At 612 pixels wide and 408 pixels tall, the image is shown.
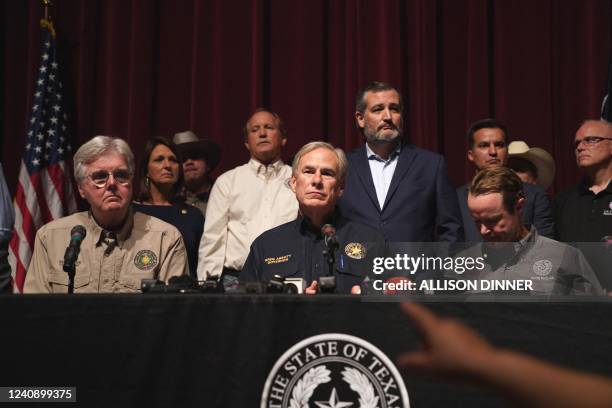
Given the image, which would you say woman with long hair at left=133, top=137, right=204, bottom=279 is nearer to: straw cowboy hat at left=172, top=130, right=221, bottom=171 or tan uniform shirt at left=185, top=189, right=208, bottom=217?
tan uniform shirt at left=185, top=189, right=208, bottom=217

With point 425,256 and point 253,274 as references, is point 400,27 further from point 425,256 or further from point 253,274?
point 425,256

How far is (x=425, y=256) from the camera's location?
2.25 m

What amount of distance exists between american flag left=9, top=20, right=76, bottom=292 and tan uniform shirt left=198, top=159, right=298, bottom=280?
4.93 feet

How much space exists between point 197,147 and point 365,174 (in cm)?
163

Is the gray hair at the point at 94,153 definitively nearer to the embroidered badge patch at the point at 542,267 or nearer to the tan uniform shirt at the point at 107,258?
the tan uniform shirt at the point at 107,258

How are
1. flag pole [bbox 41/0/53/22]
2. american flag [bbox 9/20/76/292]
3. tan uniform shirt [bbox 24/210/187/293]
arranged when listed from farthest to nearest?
flag pole [bbox 41/0/53/22]
american flag [bbox 9/20/76/292]
tan uniform shirt [bbox 24/210/187/293]

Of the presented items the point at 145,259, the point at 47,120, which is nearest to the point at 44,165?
the point at 47,120

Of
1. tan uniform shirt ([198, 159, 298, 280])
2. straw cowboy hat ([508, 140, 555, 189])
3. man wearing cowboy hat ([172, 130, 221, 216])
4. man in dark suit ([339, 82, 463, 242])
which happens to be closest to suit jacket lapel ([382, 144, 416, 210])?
man in dark suit ([339, 82, 463, 242])

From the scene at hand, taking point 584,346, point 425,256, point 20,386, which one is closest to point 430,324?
point 425,256

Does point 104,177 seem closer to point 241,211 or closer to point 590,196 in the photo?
point 241,211

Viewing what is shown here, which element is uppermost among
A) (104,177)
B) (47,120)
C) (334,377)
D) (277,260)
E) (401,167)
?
(47,120)

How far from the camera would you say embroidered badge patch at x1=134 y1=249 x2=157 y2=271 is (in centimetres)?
335

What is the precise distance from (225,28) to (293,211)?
7.46ft

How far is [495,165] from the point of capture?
14.0 ft
